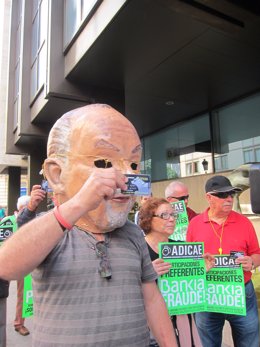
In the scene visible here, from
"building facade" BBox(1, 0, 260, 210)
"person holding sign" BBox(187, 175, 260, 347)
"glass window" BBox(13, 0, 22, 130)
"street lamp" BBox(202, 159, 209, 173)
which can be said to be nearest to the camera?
"person holding sign" BBox(187, 175, 260, 347)

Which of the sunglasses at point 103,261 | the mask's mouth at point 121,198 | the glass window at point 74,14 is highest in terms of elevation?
the glass window at point 74,14

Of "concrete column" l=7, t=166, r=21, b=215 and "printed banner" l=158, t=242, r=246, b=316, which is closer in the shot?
"printed banner" l=158, t=242, r=246, b=316

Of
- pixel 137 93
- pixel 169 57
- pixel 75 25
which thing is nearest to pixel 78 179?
pixel 169 57

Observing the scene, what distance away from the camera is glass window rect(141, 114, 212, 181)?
431 inches

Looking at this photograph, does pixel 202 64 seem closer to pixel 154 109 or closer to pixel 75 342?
pixel 154 109

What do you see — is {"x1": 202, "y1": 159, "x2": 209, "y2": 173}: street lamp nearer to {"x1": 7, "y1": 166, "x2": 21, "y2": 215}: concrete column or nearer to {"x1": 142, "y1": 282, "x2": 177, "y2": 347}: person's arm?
{"x1": 142, "y1": 282, "x2": 177, "y2": 347}: person's arm

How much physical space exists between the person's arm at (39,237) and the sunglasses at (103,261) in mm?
275

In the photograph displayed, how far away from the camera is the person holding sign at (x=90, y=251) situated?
1.29 meters

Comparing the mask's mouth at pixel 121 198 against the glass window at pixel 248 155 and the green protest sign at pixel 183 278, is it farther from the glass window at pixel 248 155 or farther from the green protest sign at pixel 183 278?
the glass window at pixel 248 155

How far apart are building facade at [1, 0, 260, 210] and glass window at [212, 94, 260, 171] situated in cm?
3

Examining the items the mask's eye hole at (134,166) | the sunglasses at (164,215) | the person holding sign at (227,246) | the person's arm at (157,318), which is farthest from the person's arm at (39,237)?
the person holding sign at (227,246)

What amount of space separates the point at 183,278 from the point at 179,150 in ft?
31.4

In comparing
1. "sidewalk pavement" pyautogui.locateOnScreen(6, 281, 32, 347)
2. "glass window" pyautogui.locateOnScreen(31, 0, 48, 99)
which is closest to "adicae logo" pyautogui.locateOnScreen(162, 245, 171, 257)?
"sidewalk pavement" pyautogui.locateOnScreen(6, 281, 32, 347)

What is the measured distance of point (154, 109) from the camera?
11.3m
